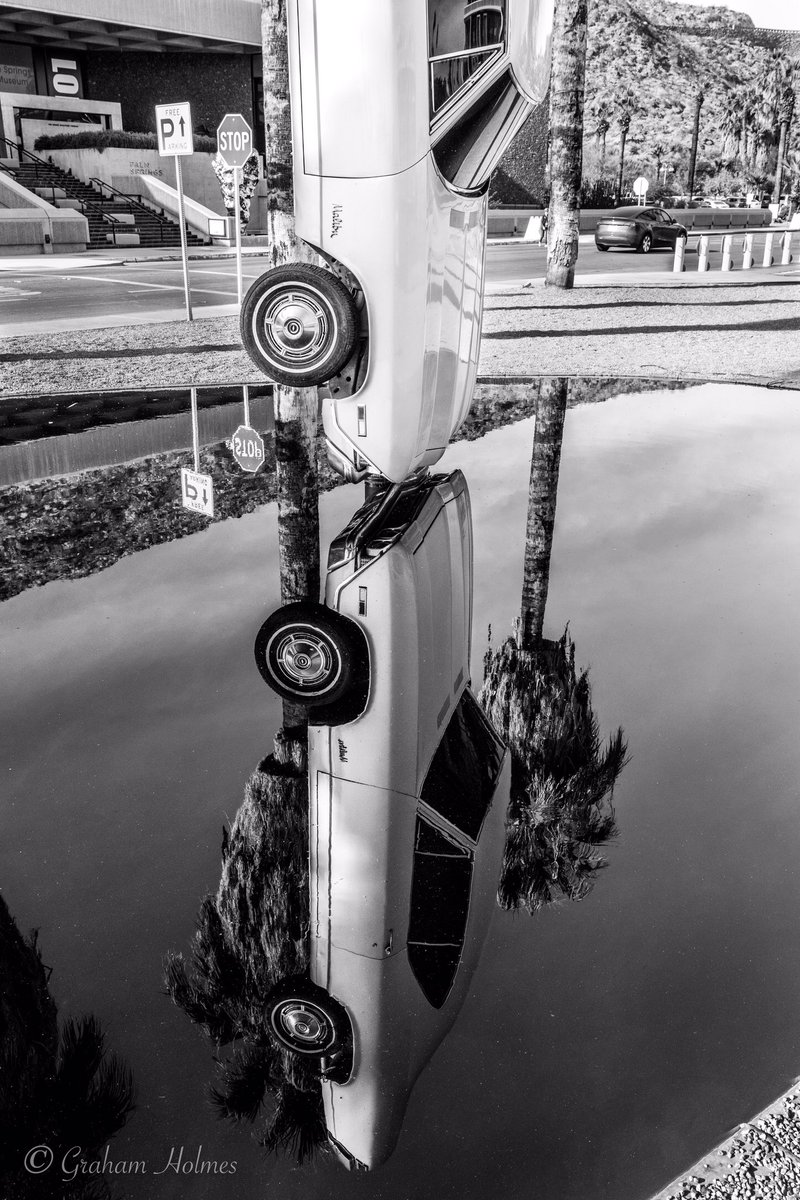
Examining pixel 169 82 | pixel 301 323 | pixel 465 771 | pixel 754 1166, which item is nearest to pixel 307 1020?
pixel 754 1166

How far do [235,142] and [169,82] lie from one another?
43.2 m

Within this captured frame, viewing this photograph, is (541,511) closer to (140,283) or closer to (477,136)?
(477,136)

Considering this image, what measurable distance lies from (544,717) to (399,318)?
208 centimetres

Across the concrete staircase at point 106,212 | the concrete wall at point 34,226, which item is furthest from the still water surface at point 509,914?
the concrete staircase at point 106,212

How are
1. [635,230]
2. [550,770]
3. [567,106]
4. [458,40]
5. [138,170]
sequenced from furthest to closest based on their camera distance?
[138,170], [635,230], [567,106], [458,40], [550,770]

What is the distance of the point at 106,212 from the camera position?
1382 inches

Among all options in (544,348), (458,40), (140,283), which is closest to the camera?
(458,40)

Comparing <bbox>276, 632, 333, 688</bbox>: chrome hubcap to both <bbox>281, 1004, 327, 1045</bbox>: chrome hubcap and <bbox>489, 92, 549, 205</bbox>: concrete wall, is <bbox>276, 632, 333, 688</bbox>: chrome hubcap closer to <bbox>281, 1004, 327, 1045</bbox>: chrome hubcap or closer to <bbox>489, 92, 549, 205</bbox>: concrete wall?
<bbox>281, 1004, 327, 1045</bbox>: chrome hubcap

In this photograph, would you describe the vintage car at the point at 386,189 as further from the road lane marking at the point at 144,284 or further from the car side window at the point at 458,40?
the road lane marking at the point at 144,284

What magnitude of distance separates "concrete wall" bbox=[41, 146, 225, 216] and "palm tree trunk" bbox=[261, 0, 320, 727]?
31.6 meters

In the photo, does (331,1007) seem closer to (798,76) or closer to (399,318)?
(399,318)

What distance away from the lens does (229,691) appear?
10.7 feet

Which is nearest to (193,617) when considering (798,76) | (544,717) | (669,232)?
(544,717)

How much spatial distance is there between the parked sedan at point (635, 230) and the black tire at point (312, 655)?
27.4 meters
